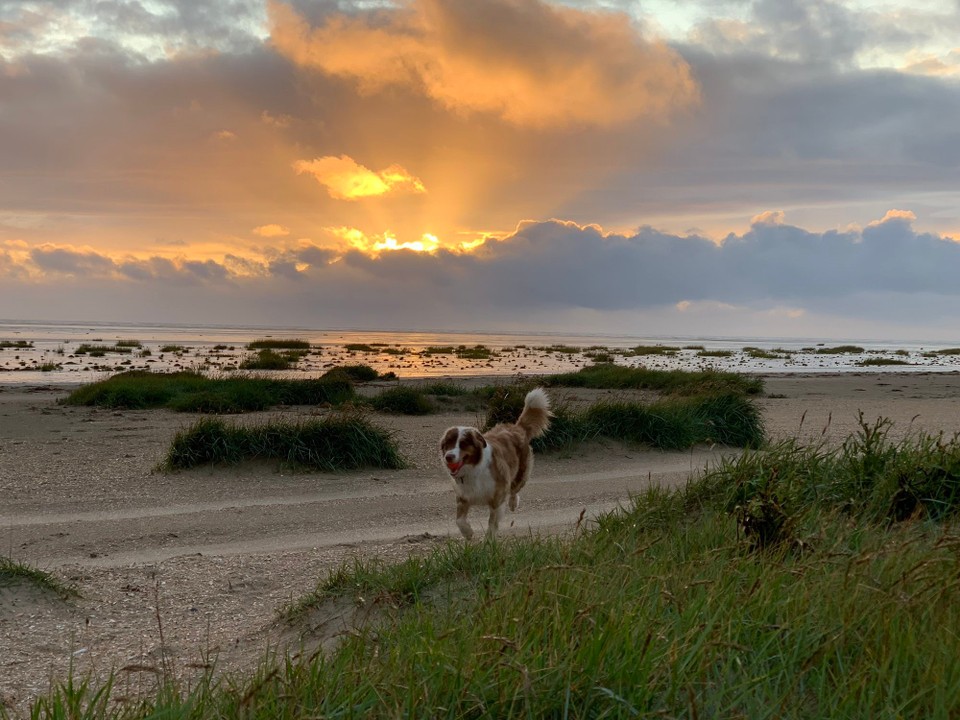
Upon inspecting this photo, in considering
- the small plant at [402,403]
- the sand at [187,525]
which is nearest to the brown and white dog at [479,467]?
the sand at [187,525]

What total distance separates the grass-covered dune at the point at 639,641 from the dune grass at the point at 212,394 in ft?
44.2

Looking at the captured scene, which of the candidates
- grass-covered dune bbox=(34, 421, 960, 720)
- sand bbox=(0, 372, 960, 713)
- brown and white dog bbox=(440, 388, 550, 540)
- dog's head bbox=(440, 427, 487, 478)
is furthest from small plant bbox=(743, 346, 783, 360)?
grass-covered dune bbox=(34, 421, 960, 720)

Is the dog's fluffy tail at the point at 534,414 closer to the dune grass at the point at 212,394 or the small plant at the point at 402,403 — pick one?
the small plant at the point at 402,403

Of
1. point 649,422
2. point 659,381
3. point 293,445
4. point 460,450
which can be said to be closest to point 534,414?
point 460,450

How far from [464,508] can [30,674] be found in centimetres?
429

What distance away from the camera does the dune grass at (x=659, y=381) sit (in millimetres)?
21312

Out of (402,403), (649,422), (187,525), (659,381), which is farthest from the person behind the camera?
(659,381)

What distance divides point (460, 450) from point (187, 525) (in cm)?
351

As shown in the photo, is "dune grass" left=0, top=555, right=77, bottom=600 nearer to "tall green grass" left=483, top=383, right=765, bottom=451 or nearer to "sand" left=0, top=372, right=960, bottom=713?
"sand" left=0, top=372, right=960, bottom=713

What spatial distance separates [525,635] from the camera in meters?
3.65

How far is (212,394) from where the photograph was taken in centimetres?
1922

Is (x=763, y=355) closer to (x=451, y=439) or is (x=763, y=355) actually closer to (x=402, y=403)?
(x=402, y=403)

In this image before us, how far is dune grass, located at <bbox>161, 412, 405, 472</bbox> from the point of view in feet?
40.8

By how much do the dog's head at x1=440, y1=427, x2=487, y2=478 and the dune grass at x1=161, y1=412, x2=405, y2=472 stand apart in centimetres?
461
